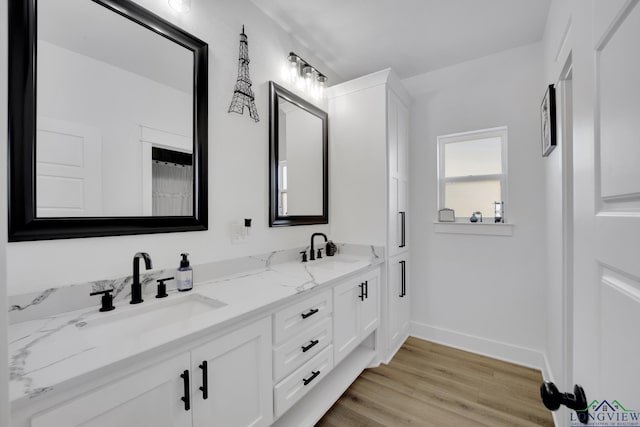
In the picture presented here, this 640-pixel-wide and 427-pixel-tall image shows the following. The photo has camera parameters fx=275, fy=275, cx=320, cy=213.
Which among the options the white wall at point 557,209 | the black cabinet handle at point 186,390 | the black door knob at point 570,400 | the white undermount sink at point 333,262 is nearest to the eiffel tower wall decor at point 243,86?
the white undermount sink at point 333,262

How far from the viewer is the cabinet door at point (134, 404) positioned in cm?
72

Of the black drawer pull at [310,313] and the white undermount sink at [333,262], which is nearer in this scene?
the black drawer pull at [310,313]

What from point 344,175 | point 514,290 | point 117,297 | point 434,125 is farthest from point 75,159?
point 514,290

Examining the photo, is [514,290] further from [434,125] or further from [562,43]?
[562,43]

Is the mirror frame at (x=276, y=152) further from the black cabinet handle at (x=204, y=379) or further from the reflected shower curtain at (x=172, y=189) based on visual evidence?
the black cabinet handle at (x=204, y=379)

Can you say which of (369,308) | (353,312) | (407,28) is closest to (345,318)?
(353,312)

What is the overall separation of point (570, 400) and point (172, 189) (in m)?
1.71

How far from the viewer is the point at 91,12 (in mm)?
1222

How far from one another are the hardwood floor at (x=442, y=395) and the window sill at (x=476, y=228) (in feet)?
3.75

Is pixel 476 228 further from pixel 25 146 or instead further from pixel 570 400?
pixel 25 146

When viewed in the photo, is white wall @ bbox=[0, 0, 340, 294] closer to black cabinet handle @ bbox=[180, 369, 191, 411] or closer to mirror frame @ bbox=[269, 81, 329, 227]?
mirror frame @ bbox=[269, 81, 329, 227]

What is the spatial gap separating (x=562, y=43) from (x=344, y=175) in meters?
1.67

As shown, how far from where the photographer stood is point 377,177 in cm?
242

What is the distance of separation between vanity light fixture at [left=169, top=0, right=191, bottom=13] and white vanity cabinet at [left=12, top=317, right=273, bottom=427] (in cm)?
172
